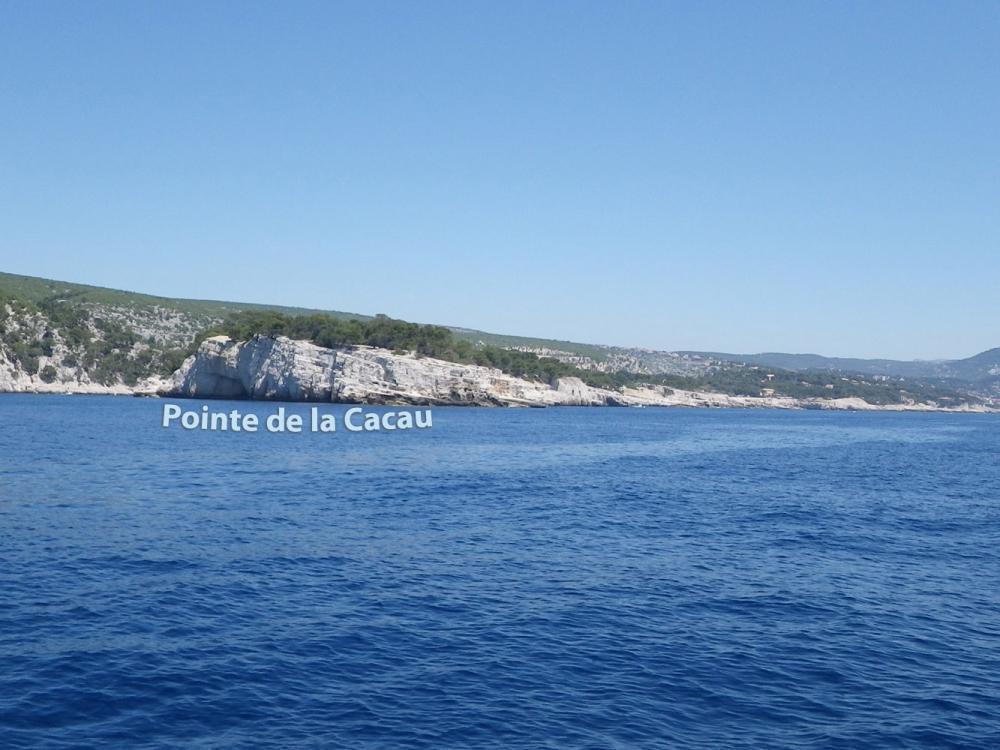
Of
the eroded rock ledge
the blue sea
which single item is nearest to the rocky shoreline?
the eroded rock ledge

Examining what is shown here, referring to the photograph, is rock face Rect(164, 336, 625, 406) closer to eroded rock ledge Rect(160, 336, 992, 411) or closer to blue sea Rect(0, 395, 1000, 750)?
eroded rock ledge Rect(160, 336, 992, 411)

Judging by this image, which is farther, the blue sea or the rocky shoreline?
the rocky shoreline

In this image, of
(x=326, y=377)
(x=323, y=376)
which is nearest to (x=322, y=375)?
(x=323, y=376)

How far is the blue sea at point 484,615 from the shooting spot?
14.0 m

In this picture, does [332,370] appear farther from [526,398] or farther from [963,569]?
[963,569]

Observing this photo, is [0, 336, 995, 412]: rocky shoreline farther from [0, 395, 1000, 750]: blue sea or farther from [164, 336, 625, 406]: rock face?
[0, 395, 1000, 750]: blue sea

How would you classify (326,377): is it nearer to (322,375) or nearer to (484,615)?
(322,375)

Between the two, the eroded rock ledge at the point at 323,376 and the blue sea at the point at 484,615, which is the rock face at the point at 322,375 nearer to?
the eroded rock ledge at the point at 323,376

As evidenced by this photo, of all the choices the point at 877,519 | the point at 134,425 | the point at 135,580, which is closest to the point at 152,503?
the point at 135,580

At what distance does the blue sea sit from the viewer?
45.8 feet

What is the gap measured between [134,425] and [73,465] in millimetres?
33627

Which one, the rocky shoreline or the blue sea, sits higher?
the rocky shoreline

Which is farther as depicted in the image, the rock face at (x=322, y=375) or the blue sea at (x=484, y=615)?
the rock face at (x=322, y=375)

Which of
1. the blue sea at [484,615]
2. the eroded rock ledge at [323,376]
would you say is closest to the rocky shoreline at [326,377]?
the eroded rock ledge at [323,376]
